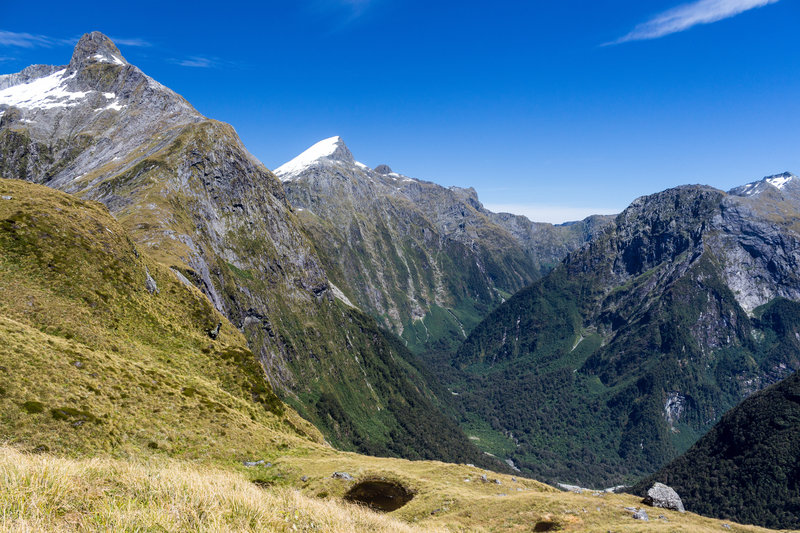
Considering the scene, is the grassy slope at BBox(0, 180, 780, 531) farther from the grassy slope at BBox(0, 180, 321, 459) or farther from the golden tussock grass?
the grassy slope at BBox(0, 180, 321, 459)

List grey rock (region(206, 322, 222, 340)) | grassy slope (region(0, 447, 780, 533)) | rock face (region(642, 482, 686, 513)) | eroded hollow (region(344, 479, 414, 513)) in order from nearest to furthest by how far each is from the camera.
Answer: grassy slope (region(0, 447, 780, 533)) < eroded hollow (region(344, 479, 414, 513)) < rock face (region(642, 482, 686, 513)) < grey rock (region(206, 322, 222, 340))

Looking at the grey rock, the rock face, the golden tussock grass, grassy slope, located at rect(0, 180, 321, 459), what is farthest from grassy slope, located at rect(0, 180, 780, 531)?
the grey rock

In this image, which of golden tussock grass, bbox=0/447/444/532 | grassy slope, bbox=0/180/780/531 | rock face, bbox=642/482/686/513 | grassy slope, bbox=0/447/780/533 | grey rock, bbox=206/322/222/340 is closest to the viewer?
golden tussock grass, bbox=0/447/444/532

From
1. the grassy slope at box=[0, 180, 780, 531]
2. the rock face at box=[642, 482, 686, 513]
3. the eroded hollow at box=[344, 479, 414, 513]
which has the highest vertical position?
the grassy slope at box=[0, 180, 780, 531]

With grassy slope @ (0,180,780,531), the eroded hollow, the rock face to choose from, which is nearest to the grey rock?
grassy slope @ (0,180,780,531)

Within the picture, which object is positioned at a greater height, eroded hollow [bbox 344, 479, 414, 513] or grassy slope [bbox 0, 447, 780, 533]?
grassy slope [bbox 0, 447, 780, 533]

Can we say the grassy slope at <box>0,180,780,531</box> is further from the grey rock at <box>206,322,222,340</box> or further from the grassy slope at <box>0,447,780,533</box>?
the grey rock at <box>206,322,222,340</box>

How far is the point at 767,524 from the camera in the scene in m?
182

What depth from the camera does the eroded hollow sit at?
150 ft

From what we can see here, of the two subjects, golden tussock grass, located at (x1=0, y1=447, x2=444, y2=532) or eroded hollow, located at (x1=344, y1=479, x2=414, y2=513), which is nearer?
golden tussock grass, located at (x1=0, y1=447, x2=444, y2=532)

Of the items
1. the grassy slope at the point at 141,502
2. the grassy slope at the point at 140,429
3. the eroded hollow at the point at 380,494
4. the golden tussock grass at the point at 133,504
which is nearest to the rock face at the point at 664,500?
the grassy slope at the point at 140,429

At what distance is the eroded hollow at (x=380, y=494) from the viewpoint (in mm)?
45812

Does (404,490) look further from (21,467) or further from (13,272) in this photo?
(13,272)

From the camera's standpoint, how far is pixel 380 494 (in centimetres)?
4750
